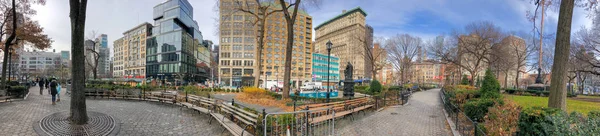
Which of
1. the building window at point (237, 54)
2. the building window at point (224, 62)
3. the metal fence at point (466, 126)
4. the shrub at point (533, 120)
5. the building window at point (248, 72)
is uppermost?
the building window at point (237, 54)

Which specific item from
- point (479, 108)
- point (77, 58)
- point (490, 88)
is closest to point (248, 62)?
point (77, 58)

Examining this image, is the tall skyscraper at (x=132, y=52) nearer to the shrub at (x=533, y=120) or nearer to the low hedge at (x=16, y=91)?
the low hedge at (x=16, y=91)

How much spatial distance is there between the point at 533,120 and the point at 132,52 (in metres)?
99.9

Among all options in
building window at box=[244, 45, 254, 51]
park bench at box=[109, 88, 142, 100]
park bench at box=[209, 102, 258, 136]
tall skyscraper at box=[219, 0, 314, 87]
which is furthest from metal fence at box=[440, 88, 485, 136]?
building window at box=[244, 45, 254, 51]

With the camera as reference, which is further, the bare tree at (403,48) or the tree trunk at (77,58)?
the bare tree at (403,48)

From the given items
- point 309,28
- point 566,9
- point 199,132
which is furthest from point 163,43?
point 566,9

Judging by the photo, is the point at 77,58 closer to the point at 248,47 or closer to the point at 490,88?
the point at 490,88

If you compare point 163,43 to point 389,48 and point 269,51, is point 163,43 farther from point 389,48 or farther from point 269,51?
point 389,48

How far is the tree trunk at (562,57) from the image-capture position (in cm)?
646

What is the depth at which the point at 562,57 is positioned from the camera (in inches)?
258

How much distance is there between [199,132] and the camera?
23.9ft

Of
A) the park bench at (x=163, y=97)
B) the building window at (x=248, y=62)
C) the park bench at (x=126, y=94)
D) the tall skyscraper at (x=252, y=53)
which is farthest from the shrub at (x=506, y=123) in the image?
the building window at (x=248, y=62)

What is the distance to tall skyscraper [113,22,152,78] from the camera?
76438mm

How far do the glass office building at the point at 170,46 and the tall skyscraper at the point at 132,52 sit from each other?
7.05 meters
